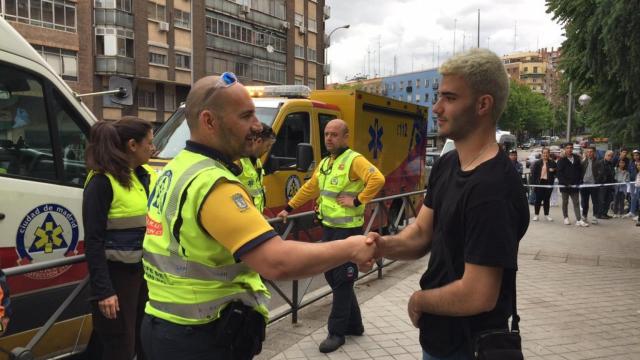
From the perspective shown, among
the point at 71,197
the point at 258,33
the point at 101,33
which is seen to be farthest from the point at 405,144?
the point at 258,33

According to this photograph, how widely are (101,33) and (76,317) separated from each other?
33261 millimetres

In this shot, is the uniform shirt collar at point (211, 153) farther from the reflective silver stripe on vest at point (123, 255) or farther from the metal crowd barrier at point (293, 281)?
the metal crowd barrier at point (293, 281)

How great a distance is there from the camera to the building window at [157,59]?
35.6 metres

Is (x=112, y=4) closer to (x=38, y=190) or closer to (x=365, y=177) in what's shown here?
(x=365, y=177)

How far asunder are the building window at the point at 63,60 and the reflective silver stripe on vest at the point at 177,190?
103ft

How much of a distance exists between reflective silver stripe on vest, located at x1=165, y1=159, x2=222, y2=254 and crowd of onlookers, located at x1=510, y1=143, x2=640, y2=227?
452 inches

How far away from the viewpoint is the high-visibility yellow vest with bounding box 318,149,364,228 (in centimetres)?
456

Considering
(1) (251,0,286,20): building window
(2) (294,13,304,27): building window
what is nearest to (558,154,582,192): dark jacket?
(1) (251,0,286,20): building window

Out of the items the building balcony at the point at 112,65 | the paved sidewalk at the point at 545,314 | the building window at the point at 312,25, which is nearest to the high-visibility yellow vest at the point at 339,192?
the paved sidewalk at the point at 545,314

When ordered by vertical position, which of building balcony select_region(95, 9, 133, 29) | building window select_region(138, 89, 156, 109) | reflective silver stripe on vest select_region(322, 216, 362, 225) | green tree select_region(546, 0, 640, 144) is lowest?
reflective silver stripe on vest select_region(322, 216, 362, 225)

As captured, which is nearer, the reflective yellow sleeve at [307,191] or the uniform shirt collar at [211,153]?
the uniform shirt collar at [211,153]

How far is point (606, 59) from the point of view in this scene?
8.91 metres

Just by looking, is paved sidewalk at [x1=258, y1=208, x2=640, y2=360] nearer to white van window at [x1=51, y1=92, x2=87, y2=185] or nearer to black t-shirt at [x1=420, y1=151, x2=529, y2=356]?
white van window at [x1=51, y1=92, x2=87, y2=185]

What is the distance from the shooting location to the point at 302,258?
1.75 meters
